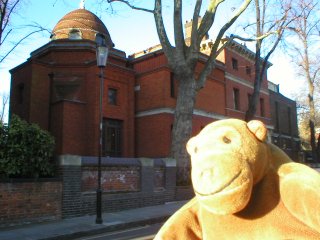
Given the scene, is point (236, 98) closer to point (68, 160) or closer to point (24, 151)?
point (68, 160)

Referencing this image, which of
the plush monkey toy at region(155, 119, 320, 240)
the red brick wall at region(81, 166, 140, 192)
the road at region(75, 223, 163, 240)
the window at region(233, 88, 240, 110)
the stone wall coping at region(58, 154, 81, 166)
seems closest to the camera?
the plush monkey toy at region(155, 119, 320, 240)

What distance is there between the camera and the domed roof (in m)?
30.9

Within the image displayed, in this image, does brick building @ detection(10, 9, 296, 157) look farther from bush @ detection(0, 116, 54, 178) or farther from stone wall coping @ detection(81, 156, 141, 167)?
bush @ detection(0, 116, 54, 178)

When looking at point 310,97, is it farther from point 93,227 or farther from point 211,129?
point 211,129

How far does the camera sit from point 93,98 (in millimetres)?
25406

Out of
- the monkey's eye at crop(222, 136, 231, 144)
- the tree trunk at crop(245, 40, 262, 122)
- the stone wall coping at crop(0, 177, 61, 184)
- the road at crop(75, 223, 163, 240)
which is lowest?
the road at crop(75, 223, 163, 240)

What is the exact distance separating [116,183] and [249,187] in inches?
523

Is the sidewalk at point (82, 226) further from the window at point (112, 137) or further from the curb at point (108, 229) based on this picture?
the window at point (112, 137)

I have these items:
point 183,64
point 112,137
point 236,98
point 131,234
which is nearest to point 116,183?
point 131,234

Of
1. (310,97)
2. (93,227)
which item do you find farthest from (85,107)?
(310,97)

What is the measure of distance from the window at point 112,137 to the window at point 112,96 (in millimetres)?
1356

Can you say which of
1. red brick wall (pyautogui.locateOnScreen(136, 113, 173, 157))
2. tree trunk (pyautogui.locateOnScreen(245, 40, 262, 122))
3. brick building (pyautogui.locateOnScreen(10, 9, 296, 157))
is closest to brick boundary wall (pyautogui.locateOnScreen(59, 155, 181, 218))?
tree trunk (pyautogui.locateOnScreen(245, 40, 262, 122))

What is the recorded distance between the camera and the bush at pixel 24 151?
12062 mm

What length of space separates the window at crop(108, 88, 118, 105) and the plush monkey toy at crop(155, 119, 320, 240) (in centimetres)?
2488
